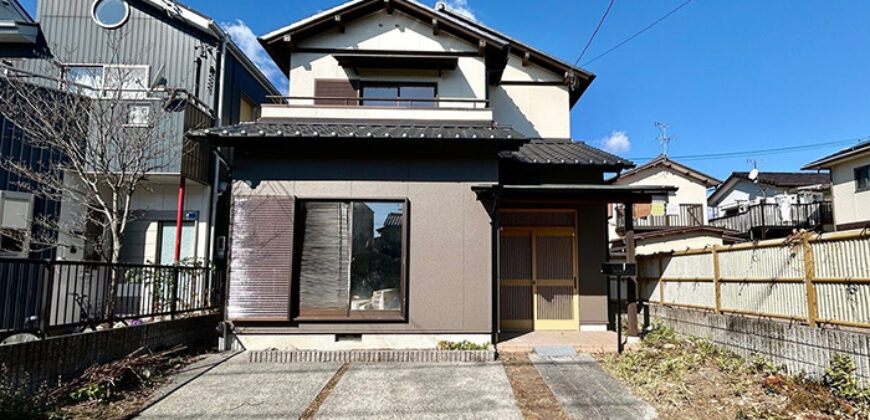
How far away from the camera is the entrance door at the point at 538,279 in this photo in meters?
8.27

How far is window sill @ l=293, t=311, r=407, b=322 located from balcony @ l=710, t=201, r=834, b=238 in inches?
757

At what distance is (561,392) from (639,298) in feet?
17.2

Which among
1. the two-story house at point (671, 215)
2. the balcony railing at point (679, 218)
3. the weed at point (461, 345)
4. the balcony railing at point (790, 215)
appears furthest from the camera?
the balcony railing at point (679, 218)

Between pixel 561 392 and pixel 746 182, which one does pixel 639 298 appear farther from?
pixel 746 182

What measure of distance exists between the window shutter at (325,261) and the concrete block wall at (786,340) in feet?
18.4

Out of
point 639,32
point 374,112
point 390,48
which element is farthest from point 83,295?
point 639,32

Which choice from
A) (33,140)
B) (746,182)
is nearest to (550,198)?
(33,140)

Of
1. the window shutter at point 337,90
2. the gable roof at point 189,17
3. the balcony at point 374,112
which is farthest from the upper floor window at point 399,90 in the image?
the gable roof at point 189,17

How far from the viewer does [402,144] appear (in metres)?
6.99

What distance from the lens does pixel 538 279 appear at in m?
8.38

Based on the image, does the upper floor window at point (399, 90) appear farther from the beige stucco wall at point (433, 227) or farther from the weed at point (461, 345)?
the weed at point (461, 345)

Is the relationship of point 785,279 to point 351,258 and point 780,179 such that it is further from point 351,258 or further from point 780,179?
point 780,179

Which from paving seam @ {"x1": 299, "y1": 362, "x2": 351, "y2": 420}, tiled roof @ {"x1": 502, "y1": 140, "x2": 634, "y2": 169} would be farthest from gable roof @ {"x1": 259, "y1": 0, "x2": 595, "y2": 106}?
paving seam @ {"x1": 299, "y1": 362, "x2": 351, "y2": 420}

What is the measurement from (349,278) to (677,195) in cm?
2241
